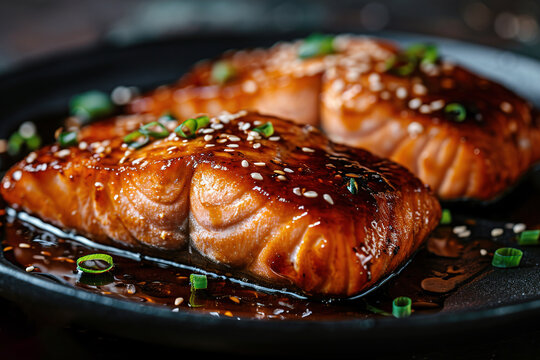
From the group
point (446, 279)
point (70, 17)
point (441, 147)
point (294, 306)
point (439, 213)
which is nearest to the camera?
point (294, 306)

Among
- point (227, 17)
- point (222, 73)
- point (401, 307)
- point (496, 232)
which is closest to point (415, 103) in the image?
point (496, 232)

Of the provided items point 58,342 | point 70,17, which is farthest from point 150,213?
point 70,17

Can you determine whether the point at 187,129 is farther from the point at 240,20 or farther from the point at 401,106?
the point at 240,20

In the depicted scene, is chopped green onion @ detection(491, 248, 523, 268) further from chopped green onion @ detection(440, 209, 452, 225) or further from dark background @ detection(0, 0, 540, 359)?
dark background @ detection(0, 0, 540, 359)

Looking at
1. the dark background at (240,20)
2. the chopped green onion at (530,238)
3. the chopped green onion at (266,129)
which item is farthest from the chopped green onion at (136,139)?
the dark background at (240,20)

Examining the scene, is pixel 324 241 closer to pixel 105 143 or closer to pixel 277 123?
pixel 277 123

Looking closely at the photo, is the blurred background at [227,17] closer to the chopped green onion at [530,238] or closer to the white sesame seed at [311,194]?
the chopped green onion at [530,238]
